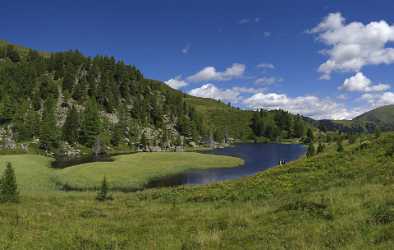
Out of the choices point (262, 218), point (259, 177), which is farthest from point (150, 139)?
point (262, 218)

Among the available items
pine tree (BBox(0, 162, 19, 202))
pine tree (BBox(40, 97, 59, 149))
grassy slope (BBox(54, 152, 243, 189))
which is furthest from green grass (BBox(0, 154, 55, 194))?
pine tree (BBox(40, 97, 59, 149))

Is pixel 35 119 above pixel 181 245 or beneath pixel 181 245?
above

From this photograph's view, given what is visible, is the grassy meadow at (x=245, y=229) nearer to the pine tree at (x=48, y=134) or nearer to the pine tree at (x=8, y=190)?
the pine tree at (x=8, y=190)

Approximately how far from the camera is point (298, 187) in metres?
28.0

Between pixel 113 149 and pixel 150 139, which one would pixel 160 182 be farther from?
pixel 150 139

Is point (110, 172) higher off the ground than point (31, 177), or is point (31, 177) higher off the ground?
point (110, 172)

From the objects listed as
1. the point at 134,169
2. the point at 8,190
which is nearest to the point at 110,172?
the point at 134,169

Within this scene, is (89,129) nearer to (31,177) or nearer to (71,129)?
(71,129)

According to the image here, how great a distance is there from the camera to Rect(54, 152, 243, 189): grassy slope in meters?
63.6

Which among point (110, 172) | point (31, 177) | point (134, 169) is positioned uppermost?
point (134, 169)

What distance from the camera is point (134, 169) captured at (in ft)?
250

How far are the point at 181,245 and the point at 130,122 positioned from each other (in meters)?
184

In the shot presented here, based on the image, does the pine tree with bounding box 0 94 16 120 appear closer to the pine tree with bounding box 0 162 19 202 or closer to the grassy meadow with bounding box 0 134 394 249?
the pine tree with bounding box 0 162 19 202

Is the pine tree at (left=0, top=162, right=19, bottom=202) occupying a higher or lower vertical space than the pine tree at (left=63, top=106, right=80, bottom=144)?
lower
